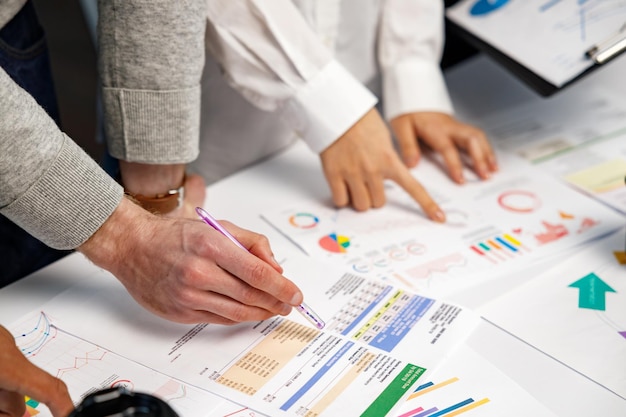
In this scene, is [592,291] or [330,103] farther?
[330,103]

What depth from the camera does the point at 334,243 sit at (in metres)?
0.90

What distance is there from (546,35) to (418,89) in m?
0.20

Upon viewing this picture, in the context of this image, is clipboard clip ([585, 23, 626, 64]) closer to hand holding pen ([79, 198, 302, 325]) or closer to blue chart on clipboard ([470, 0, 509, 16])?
blue chart on clipboard ([470, 0, 509, 16])

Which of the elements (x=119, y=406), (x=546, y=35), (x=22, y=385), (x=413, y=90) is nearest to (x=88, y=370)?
(x=22, y=385)

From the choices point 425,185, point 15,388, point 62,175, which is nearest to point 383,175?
point 425,185

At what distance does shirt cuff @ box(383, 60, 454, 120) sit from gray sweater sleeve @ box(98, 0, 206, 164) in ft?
1.21

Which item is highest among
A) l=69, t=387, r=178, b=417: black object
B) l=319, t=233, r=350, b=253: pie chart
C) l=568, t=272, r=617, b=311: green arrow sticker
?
l=69, t=387, r=178, b=417: black object

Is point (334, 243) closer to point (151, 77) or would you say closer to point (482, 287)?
point (482, 287)

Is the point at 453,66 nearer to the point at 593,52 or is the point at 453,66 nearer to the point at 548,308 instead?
the point at 593,52

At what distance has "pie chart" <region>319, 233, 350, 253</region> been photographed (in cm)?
89

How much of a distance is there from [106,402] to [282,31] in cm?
61

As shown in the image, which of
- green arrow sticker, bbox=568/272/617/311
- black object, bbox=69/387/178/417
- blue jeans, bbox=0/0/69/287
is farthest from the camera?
blue jeans, bbox=0/0/69/287

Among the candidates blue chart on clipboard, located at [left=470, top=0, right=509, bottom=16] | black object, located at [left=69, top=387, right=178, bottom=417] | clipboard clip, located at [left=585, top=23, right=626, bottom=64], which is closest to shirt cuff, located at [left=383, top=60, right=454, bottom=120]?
blue chart on clipboard, located at [left=470, top=0, right=509, bottom=16]

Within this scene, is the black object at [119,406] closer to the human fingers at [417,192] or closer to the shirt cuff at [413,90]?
the human fingers at [417,192]
